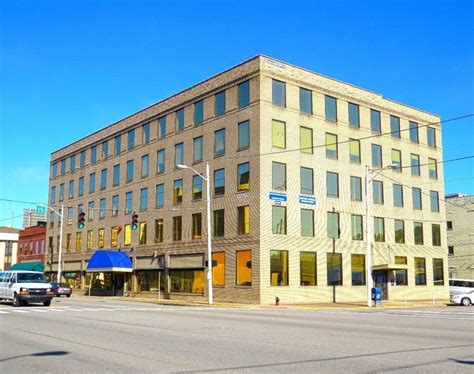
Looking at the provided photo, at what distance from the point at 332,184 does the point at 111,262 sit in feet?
66.8

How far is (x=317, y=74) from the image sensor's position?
45.3 meters

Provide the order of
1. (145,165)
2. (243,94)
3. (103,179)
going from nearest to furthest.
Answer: (243,94) → (145,165) → (103,179)

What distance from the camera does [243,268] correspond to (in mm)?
40656

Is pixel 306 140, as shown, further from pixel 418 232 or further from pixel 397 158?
pixel 418 232

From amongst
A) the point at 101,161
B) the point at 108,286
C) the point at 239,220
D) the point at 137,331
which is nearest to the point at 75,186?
the point at 101,161

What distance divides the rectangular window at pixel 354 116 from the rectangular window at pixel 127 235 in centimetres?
2239

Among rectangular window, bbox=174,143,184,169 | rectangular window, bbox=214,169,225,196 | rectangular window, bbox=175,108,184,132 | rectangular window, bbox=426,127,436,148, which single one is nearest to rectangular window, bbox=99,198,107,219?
rectangular window, bbox=174,143,184,169

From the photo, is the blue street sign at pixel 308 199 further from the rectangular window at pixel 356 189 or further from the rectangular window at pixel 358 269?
the rectangular window at pixel 358 269

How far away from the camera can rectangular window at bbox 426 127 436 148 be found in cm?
5419

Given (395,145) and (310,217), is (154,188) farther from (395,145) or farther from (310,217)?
(395,145)

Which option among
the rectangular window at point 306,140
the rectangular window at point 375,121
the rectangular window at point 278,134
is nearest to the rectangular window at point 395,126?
the rectangular window at point 375,121

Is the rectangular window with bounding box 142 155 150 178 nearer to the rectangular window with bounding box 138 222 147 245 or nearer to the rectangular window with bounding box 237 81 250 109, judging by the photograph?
the rectangular window with bounding box 138 222 147 245

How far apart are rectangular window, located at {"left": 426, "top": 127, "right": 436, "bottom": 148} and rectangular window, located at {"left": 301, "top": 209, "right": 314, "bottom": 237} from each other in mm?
17696

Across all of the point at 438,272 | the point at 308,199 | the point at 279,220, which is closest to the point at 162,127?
the point at 308,199
